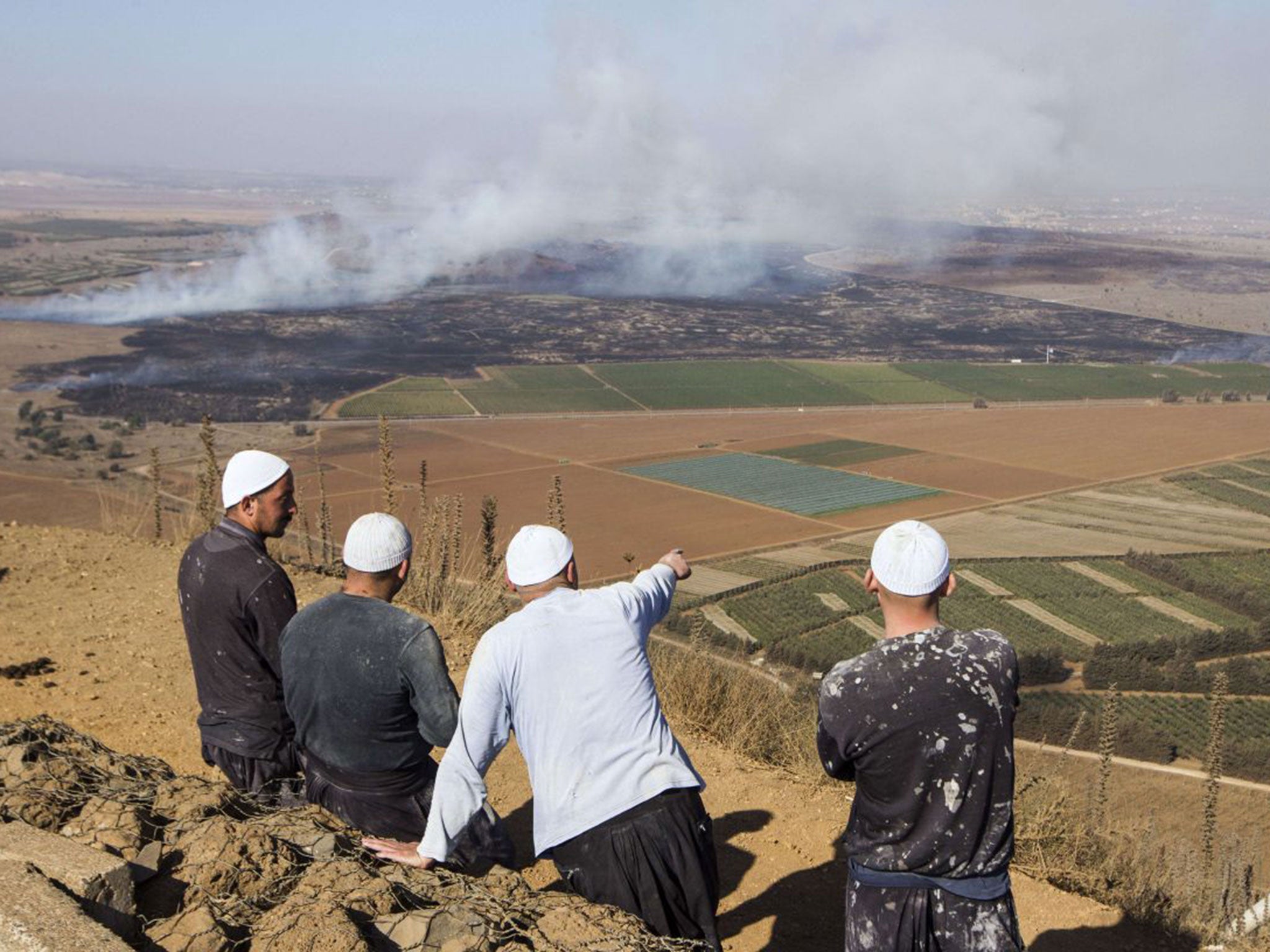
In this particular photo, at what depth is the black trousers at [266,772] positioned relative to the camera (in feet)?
14.3

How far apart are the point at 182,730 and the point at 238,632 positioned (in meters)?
3.14

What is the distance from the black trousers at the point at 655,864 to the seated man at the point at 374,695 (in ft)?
1.78

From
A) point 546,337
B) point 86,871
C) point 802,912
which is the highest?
point 86,871

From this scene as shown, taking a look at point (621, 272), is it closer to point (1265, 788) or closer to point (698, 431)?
point (698, 431)

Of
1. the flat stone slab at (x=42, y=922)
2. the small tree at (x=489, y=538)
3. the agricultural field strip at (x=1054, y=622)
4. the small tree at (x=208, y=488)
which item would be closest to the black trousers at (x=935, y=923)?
the flat stone slab at (x=42, y=922)

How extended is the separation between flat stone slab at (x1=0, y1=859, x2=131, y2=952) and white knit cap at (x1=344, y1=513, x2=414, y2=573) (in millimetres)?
1225

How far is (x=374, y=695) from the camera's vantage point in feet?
12.4

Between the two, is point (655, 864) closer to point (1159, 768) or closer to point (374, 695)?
point (374, 695)

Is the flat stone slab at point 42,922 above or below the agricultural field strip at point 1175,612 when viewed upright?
above

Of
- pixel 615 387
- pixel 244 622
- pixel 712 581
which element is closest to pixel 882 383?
pixel 615 387

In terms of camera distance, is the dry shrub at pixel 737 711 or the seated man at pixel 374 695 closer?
the seated man at pixel 374 695

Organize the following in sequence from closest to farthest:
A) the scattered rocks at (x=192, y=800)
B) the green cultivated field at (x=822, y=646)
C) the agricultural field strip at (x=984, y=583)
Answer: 1. the scattered rocks at (x=192, y=800)
2. the green cultivated field at (x=822, y=646)
3. the agricultural field strip at (x=984, y=583)

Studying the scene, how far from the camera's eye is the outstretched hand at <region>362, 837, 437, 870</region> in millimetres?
3516

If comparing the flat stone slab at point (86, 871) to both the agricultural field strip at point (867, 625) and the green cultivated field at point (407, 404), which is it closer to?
the agricultural field strip at point (867, 625)
